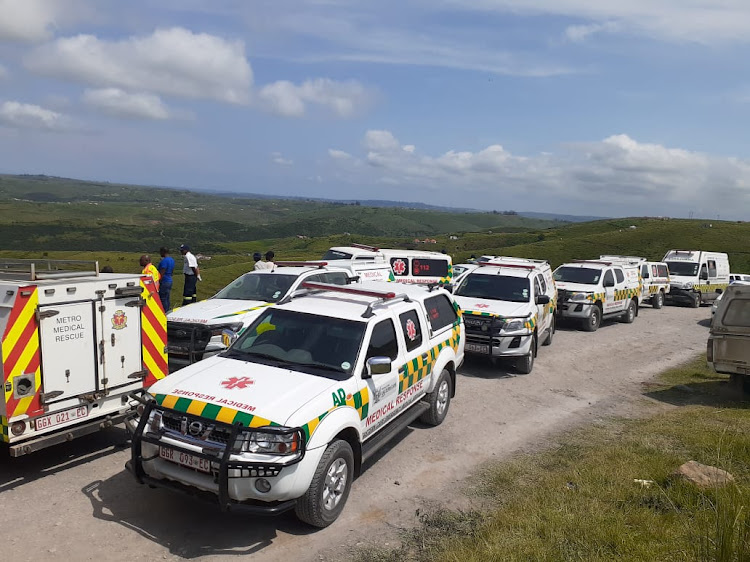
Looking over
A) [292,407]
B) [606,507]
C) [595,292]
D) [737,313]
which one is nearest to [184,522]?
[292,407]

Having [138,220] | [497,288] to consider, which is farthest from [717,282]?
[138,220]

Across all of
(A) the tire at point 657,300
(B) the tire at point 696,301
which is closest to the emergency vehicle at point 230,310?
(A) the tire at point 657,300

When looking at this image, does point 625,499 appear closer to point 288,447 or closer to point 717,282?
point 288,447

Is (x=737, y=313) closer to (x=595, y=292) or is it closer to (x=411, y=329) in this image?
(x=411, y=329)

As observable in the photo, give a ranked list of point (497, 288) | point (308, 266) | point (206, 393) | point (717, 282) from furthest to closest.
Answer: point (717, 282), point (497, 288), point (308, 266), point (206, 393)

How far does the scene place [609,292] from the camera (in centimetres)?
1848

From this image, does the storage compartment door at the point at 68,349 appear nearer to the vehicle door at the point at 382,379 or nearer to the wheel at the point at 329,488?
the wheel at the point at 329,488

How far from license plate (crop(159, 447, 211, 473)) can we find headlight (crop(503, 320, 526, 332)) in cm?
785

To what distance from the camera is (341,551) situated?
504cm

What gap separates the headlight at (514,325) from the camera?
460 inches

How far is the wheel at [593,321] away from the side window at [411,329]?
37.7 feet

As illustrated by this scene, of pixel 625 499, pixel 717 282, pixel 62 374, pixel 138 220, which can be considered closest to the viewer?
pixel 625 499

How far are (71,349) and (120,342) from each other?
675mm

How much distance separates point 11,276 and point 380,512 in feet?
15.5
